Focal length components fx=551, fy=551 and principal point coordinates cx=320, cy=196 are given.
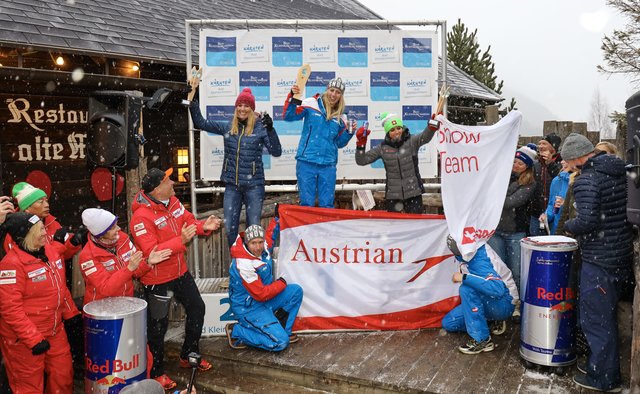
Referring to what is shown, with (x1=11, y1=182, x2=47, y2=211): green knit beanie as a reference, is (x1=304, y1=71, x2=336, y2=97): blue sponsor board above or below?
above

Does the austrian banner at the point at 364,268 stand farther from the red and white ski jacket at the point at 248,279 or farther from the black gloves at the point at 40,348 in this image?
the black gloves at the point at 40,348

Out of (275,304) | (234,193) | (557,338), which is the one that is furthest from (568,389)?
(234,193)

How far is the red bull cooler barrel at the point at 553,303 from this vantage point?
17.2 feet

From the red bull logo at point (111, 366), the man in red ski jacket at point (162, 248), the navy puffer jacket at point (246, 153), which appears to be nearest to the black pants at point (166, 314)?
the man in red ski jacket at point (162, 248)

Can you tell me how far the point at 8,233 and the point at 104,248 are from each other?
2.66ft

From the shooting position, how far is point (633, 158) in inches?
165

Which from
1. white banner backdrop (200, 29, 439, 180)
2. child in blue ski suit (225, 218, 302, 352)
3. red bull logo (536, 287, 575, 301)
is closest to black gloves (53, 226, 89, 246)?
child in blue ski suit (225, 218, 302, 352)

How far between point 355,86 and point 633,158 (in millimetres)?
4524

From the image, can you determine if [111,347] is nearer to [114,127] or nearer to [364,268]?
[114,127]

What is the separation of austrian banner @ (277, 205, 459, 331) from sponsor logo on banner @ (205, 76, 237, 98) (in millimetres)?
2353

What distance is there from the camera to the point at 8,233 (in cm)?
486

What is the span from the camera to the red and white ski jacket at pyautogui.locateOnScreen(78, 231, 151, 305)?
514 centimetres

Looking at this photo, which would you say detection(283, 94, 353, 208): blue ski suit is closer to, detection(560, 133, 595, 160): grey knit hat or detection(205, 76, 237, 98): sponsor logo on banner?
detection(205, 76, 237, 98): sponsor logo on banner

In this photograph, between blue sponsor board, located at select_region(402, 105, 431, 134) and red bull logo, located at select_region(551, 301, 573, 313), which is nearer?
red bull logo, located at select_region(551, 301, 573, 313)
